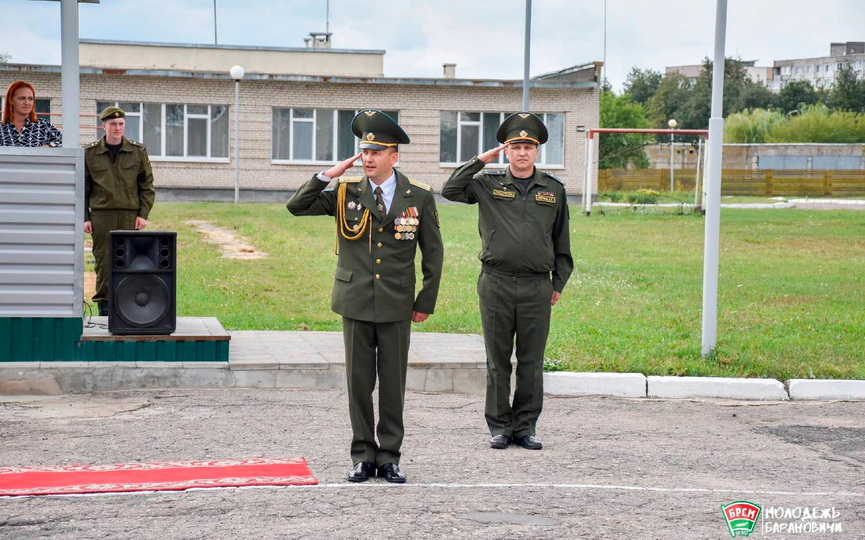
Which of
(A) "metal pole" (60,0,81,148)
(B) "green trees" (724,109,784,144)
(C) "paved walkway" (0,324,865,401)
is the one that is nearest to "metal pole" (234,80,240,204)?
(A) "metal pole" (60,0,81,148)

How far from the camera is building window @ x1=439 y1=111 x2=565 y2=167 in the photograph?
1613 inches

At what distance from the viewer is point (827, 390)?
10.5 metres

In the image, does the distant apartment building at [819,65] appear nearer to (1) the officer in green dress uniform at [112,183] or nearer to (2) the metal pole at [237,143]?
(2) the metal pole at [237,143]

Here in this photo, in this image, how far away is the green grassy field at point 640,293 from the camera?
1152cm

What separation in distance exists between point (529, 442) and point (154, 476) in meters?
2.49

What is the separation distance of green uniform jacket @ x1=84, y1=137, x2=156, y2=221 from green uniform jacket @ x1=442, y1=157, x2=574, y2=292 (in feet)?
13.5

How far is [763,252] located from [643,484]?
709 inches

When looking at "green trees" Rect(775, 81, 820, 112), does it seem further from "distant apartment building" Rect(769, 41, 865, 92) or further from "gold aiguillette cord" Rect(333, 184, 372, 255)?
"gold aiguillette cord" Rect(333, 184, 372, 255)

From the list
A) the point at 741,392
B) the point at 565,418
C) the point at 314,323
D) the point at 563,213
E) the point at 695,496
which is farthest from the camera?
the point at 314,323

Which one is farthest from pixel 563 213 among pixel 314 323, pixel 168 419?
pixel 314 323

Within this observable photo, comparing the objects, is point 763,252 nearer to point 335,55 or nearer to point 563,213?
point 563,213

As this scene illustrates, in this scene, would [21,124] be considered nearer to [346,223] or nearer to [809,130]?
[346,223]

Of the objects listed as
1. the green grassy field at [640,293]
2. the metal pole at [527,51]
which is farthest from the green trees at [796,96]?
the metal pole at [527,51]

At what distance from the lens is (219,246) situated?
22234 mm
